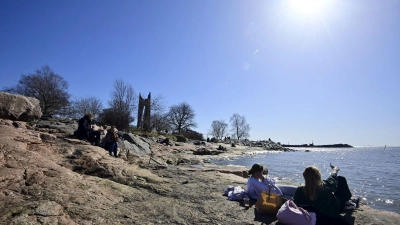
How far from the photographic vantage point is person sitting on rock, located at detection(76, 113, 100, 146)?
934 centimetres

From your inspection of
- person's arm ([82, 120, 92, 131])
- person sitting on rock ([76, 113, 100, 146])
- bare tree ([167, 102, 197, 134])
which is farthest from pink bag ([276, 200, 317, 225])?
bare tree ([167, 102, 197, 134])

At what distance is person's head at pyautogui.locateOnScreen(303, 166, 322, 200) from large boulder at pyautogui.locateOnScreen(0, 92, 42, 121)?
9519mm

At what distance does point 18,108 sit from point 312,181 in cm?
982

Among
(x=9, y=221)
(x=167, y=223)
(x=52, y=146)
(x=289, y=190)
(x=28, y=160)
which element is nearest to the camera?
(x=9, y=221)

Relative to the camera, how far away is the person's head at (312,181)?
3926 millimetres

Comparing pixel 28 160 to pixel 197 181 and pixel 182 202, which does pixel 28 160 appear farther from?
pixel 197 181

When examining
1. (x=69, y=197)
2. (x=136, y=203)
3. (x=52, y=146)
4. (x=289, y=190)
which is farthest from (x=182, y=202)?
(x=52, y=146)

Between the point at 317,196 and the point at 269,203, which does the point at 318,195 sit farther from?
the point at 269,203

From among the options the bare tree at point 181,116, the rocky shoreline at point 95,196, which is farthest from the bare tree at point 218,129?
the rocky shoreline at point 95,196

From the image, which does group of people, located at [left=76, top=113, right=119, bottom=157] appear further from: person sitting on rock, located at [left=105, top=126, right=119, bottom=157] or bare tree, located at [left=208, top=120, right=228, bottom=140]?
bare tree, located at [left=208, top=120, right=228, bottom=140]

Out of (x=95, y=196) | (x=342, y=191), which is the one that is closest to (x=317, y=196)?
(x=342, y=191)

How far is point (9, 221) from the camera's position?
2986 millimetres

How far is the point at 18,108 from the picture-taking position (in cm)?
852

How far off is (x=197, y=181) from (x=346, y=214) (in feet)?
13.1
